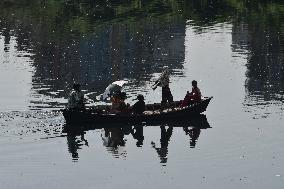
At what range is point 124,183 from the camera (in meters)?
35.8

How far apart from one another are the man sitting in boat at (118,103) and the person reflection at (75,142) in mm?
3212

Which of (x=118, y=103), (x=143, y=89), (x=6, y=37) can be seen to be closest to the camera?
(x=118, y=103)

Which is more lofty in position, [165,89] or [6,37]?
[6,37]

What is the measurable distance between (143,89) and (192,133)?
13.2 m

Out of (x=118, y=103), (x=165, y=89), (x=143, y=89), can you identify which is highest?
(x=165, y=89)

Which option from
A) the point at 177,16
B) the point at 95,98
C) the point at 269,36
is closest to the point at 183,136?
the point at 95,98

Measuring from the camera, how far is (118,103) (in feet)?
159

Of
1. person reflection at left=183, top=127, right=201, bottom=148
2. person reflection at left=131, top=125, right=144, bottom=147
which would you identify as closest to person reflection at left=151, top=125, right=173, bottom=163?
person reflection at left=131, top=125, right=144, bottom=147

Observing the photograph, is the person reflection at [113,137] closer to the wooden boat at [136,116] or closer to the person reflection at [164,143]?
the wooden boat at [136,116]

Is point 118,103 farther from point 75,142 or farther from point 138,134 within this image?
point 75,142

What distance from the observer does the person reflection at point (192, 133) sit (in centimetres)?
4388

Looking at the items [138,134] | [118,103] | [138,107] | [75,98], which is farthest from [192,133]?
[75,98]

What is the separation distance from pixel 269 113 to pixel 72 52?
1270 inches

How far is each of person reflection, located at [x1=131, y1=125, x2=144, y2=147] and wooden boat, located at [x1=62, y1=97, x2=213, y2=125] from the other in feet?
2.70
